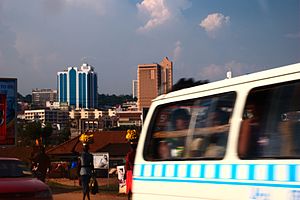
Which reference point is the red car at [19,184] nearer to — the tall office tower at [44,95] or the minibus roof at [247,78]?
the minibus roof at [247,78]

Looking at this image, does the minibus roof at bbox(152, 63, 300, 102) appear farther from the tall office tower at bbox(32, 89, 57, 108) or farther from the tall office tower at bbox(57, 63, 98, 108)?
the tall office tower at bbox(32, 89, 57, 108)

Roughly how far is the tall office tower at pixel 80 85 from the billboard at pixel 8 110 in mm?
129036

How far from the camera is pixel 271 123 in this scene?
4617mm

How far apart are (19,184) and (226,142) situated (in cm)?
638

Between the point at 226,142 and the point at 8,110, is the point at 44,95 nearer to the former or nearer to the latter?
the point at 8,110

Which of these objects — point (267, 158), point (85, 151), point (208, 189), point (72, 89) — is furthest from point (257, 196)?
point (72, 89)

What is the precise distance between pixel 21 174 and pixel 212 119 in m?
6.92

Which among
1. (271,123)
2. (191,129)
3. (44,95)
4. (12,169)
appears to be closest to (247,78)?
(271,123)

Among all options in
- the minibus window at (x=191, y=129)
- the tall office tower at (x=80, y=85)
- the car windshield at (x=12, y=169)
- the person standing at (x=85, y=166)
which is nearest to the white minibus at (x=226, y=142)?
the minibus window at (x=191, y=129)

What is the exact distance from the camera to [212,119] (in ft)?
17.4

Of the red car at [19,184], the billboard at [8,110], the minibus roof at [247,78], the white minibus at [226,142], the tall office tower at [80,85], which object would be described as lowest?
the red car at [19,184]

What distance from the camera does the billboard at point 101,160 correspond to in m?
23.4

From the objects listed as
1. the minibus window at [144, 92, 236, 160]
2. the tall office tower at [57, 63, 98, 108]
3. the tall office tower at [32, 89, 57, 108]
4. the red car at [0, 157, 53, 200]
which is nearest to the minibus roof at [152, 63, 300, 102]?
the minibus window at [144, 92, 236, 160]

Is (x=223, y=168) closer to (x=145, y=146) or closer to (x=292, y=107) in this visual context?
(x=292, y=107)
